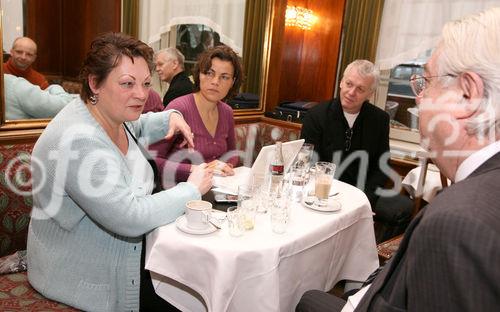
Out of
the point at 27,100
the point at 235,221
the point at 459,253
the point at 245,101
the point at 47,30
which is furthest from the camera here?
the point at 47,30

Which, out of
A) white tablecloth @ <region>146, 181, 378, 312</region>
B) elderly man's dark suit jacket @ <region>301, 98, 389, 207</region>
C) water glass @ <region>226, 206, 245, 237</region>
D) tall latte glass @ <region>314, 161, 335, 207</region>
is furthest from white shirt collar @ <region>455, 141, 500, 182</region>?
elderly man's dark suit jacket @ <region>301, 98, 389, 207</region>

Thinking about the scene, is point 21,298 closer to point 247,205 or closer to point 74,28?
point 247,205

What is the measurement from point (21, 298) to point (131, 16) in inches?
141

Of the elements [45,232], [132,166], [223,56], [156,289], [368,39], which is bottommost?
[156,289]

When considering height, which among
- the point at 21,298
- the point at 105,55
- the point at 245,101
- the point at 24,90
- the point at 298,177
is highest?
the point at 105,55

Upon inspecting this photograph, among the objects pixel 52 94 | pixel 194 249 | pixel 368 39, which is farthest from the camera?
pixel 368 39

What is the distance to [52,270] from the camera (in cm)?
145

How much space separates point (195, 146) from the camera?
2.46 meters

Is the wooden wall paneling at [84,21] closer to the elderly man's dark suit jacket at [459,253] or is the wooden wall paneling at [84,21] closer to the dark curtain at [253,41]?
the dark curtain at [253,41]

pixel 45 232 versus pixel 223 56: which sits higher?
pixel 223 56

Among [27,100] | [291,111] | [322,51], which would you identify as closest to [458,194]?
[27,100]

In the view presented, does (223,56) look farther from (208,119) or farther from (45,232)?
(45,232)

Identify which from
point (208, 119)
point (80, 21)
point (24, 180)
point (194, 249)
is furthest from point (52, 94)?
point (80, 21)

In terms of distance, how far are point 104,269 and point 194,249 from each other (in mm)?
377
